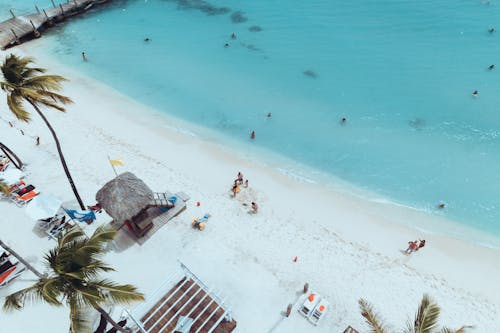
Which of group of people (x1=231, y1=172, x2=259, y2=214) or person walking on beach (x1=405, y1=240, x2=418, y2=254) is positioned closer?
person walking on beach (x1=405, y1=240, x2=418, y2=254)

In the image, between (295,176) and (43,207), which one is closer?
(43,207)

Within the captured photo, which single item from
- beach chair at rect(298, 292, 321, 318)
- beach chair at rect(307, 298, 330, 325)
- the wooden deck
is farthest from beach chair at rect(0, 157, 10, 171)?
beach chair at rect(307, 298, 330, 325)

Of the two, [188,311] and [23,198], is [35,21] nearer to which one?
[23,198]

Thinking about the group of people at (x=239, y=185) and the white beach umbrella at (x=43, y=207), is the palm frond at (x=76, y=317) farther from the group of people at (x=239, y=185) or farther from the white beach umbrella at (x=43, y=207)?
the group of people at (x=239, y=185)

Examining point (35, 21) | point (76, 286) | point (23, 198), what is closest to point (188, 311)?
Answer: point (76, 286)

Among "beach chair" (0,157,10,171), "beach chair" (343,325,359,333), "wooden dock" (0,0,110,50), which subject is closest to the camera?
"beach chair" (343,325,359,333)

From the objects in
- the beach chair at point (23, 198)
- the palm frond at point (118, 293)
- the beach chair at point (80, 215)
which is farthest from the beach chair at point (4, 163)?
the palm frond at point (118, 293)

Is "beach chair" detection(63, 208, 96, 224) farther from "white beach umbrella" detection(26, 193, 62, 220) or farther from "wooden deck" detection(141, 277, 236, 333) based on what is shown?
"wooden deck" detection(141, 277, 236, 333)
